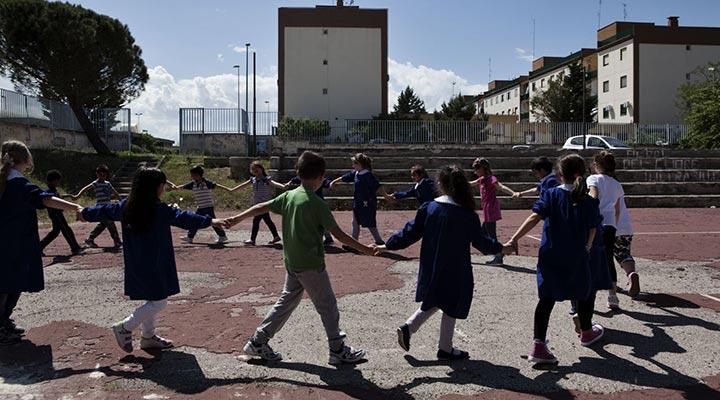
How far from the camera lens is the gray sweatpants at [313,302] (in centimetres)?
454

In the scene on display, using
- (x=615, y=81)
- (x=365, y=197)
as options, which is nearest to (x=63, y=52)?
(x=365, y=197)

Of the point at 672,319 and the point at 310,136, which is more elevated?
the point at 310,136

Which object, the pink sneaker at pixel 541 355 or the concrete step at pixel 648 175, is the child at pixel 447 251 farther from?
the concrete step at pixel 648 175

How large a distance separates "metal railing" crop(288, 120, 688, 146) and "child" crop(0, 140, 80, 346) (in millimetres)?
26945

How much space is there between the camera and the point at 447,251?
4.57m

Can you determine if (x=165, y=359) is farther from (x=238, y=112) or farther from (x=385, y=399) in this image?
(x=238, y=112)

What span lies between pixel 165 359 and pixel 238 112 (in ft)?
86.4

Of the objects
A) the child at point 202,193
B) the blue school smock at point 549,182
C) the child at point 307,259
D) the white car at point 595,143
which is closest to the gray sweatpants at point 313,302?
the child at point 307,259

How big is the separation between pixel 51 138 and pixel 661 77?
4977 centimetres

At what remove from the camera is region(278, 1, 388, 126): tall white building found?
50.2 meters

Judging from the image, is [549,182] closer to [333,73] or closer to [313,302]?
[313,302]

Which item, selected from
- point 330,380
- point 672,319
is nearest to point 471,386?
point 330,380

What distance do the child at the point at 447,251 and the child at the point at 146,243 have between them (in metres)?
1.69

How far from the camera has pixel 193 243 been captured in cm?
1162
